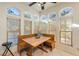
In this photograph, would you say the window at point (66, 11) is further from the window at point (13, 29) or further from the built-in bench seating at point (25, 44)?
the window at point (13, 29)

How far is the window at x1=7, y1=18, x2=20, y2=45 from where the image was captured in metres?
1.47

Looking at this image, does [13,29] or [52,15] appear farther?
[52,15]

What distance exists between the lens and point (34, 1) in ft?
5.18

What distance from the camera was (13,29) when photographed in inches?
60.2

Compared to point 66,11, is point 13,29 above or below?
below

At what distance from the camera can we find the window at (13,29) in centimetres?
147

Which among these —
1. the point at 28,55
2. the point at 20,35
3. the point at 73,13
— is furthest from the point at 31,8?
the point at 28,55

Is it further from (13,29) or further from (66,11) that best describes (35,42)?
(66,11)

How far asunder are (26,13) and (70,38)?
35.7 inches

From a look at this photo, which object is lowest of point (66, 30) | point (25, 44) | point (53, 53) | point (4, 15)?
point (53, 53)

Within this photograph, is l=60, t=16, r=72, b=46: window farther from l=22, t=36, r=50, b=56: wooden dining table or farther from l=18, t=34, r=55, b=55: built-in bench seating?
l=22, t=36, r=50, b=56: wooden dining table

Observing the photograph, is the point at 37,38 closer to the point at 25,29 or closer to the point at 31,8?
the point at 25,29

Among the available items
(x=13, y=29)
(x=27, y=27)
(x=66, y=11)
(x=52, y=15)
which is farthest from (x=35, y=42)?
(x=66, y=11)

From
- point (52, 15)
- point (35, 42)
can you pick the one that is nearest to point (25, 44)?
point (35, 42)
